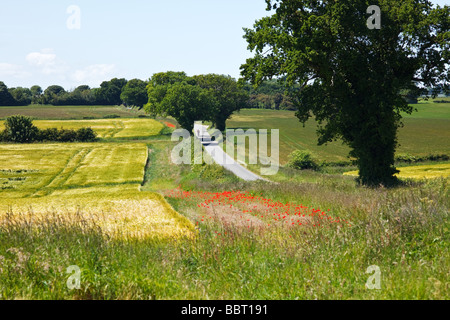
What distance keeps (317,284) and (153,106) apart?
287ft

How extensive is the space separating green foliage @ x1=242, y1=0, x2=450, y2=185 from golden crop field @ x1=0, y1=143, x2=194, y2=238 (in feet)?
40.5

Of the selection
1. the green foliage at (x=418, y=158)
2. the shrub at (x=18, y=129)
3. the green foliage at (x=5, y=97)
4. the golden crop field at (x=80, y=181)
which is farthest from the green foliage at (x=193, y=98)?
the green foliage at (x=5, y=97)

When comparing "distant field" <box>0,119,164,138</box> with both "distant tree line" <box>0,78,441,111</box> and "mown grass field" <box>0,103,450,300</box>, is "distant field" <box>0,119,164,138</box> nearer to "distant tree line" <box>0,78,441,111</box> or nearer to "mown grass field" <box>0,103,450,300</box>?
"distant tree line" <box>0,78,441,111</box>

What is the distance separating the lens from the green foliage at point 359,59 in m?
23.6

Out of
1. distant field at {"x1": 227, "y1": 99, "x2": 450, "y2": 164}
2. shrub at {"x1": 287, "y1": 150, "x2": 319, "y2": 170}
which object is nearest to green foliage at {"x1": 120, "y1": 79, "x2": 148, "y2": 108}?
distant field at {"x1": 227, "y1": 99, "x2": 450, "y2": 164}

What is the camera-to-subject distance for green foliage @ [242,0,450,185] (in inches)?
930

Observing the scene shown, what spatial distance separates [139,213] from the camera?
65.4ft

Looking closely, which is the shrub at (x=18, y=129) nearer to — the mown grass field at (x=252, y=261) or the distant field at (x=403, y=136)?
the distant field at (x=403, y=136)

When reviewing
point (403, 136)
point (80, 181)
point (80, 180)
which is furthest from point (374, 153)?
point (403, 136)

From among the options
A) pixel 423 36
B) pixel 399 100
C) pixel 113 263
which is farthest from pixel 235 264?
pixel 423 36

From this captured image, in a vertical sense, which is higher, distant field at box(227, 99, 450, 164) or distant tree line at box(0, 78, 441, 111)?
distant tree line at box(0, 78, 441, 111)

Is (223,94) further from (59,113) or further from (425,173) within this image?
Result: (425,173)

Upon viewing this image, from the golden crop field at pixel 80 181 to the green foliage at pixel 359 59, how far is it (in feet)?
40.5

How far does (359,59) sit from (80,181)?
105 feet
